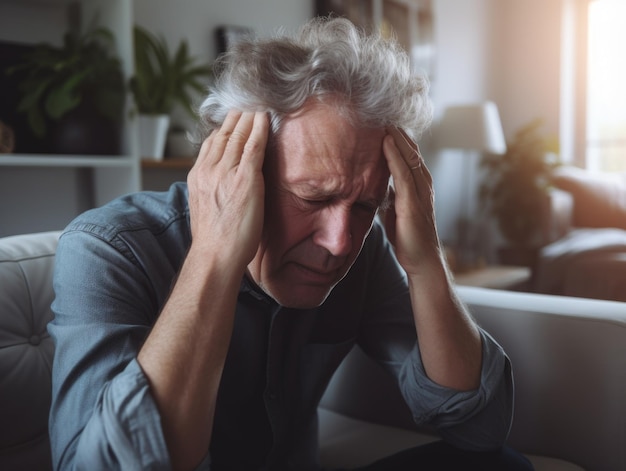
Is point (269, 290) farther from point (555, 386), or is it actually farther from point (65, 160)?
point (65, 160)

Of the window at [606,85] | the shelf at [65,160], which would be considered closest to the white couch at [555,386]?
the shelf at [65,160]

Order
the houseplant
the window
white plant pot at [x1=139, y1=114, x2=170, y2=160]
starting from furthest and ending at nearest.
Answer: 1. the window
2. the houseplant
3. white plant pot at [x1=139, y1=114, x2=170, y2=160]

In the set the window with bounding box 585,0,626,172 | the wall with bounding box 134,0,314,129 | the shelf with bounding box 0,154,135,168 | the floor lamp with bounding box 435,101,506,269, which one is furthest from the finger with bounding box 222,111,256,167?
the window with bounding box 585,0,626,172

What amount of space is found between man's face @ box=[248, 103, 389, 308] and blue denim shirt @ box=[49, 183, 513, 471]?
Result: 101mm

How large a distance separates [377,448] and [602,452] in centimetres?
42

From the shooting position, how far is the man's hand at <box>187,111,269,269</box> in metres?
0.84

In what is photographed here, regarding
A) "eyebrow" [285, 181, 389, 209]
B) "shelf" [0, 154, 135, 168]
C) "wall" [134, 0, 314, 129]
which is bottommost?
"eyebrow" [285, 181, 389, 209]

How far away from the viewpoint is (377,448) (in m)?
1.27

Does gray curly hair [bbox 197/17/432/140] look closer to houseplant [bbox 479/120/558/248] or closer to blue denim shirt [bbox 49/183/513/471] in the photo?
blue denim shirt [bbox 49/183/513/471]

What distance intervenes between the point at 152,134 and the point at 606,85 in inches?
166

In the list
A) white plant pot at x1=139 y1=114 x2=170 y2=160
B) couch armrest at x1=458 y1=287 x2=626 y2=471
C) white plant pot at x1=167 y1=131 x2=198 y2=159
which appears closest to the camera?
couch armrest at x1=458 y1=287 x2=626 y2=471

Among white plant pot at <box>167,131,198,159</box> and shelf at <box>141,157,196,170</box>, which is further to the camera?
white plant pot at <box>167,131,198,159</box>

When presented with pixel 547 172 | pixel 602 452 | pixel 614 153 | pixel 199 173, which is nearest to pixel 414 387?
pixel 602 452

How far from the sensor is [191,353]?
2.50 feet
